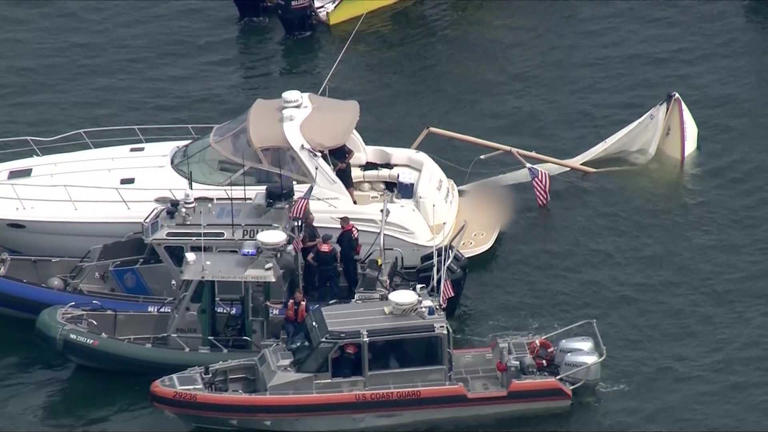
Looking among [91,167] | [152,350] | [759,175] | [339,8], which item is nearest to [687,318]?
[759,175]

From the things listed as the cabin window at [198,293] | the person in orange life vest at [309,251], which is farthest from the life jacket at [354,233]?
the cabin window at [198,293]

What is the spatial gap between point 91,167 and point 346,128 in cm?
497

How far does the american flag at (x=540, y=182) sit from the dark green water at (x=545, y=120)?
0.46 metres

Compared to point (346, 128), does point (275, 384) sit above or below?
below

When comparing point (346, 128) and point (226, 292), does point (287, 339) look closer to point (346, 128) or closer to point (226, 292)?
point (226, 292)

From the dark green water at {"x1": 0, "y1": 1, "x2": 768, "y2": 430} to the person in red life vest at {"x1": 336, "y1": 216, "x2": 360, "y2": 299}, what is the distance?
2.28 meters

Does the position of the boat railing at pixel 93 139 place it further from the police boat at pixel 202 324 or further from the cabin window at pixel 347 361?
the cabin window at pixel 347 361

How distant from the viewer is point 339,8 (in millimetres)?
36625

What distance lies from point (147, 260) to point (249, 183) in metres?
2.49

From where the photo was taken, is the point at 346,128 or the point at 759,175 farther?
the point at 759,175

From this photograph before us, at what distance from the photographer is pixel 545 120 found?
108 feet

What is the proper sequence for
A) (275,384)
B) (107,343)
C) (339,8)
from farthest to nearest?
(339,8)
(107,343)
(275,384)

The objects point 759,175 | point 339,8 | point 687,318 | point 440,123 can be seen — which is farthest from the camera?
point 339,8

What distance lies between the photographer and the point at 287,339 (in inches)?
909
